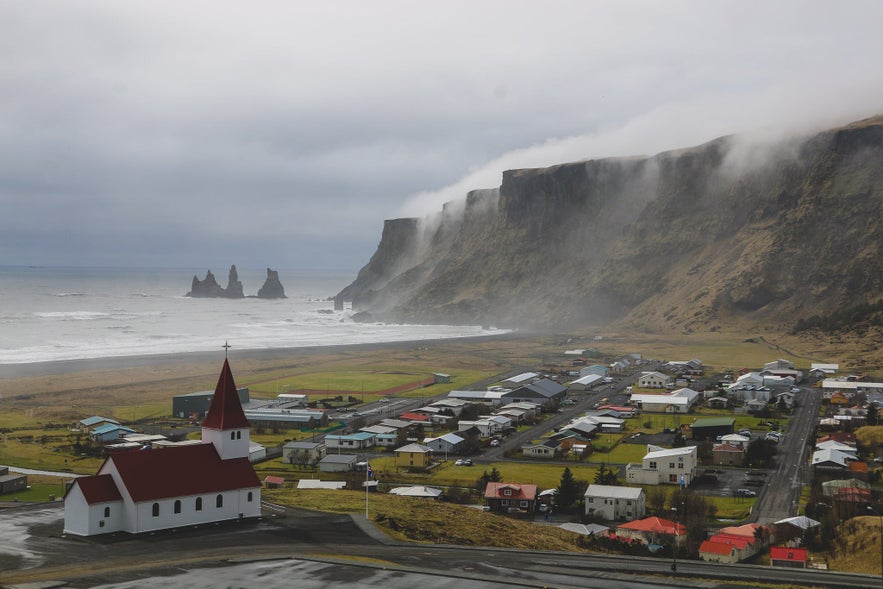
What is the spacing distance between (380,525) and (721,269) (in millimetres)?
151894

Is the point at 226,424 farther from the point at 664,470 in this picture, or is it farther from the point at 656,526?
the point at 664,470

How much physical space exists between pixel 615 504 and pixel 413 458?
1853 centimetres

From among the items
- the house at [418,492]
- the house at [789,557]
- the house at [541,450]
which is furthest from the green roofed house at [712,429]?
the house at [789,557]

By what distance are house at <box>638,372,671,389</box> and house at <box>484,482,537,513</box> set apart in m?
59.0

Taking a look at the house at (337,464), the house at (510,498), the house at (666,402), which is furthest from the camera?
the house at (666,402)

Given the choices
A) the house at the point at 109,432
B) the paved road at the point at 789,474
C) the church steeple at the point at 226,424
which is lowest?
the paved road at the point at 789,474

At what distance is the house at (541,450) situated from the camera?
6775 centimetres

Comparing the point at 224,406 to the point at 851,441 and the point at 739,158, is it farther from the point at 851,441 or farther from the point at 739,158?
the point at 739,158

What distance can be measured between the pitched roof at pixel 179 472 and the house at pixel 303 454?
22.5m

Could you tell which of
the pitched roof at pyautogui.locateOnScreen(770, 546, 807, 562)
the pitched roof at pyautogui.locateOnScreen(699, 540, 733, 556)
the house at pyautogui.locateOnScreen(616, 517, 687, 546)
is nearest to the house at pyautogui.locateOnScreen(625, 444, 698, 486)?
the house at pyautogui.locateOnScreen(616, 517, 687, 546)

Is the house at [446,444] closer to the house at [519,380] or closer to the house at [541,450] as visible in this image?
the house at [541,450]

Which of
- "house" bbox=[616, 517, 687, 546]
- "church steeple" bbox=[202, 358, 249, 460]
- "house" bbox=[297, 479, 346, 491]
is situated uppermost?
"church steeple" bbox=[202, 358, 249, 460]

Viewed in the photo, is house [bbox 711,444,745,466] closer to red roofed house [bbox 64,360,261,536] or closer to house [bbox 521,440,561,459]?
house [bbox 521,440,561,459]

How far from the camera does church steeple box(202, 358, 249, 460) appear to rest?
41469mm
